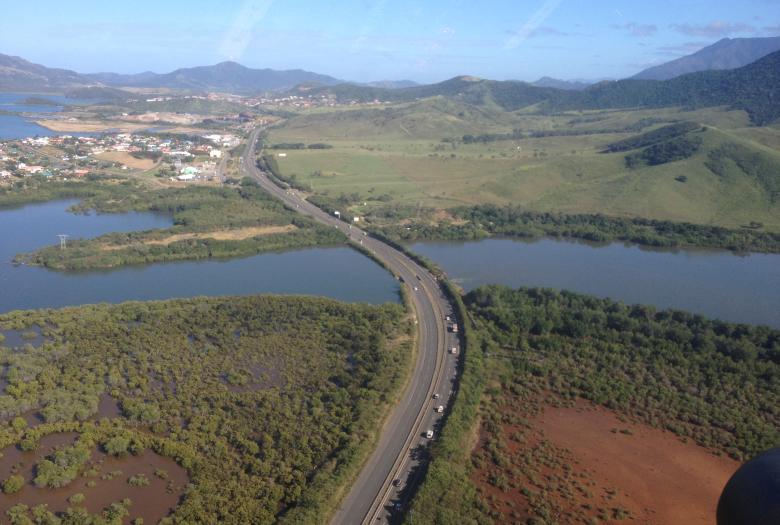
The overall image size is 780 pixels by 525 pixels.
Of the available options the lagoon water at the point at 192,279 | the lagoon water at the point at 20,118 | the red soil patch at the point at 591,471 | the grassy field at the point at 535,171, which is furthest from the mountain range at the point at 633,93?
the red soil patch at the point at 591,471

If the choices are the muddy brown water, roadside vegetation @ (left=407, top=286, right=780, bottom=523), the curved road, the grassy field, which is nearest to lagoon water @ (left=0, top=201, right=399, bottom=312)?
the curved road

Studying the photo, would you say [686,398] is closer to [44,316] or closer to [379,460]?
[379,460]

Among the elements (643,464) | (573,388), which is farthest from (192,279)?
(643,464)

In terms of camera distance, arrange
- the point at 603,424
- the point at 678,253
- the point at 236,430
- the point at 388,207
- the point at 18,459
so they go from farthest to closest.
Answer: the point at 388,207
the point at 678,253
the point at 603,424
the point at 236,430
the point at 18,459

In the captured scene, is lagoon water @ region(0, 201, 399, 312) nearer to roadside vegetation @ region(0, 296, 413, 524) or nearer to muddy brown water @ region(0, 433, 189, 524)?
roadside vegetation @ region(0, 296, 413, 524)

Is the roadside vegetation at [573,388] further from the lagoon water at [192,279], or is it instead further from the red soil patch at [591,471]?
the lagoon water at [192,279]

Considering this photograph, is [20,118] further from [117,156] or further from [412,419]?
[412,419]

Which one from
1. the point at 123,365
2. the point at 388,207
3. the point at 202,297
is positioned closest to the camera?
the point at 123,365

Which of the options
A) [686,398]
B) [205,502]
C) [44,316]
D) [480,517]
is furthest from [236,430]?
[686,398]
